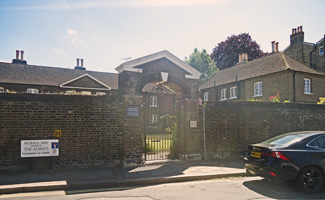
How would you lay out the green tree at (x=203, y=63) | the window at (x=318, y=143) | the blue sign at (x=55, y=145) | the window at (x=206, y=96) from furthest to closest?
the green tree at (x=203, y=63)
the window at (x=206, y=96)
the blue sign at (x=55, y=145)
the window at (x=318, y=143)

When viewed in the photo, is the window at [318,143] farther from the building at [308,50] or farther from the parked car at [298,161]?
the building at [308,50]

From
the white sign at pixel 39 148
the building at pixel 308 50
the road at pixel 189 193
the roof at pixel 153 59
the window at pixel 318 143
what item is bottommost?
the road at pixel 189 193

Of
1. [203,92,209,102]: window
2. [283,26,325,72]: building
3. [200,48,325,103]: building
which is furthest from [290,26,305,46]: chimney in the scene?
[203,92,209,102]: window

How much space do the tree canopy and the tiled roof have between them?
62.8ft

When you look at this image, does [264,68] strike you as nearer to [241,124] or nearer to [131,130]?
[241,124]

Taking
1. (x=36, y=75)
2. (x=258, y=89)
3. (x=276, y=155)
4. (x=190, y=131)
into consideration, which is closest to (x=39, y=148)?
(x=190, y=131)

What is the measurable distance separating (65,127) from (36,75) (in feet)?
81.6

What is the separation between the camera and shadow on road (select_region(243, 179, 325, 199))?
5267 millimetres

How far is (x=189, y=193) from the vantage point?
570cm

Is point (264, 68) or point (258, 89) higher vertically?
point (264, 68)

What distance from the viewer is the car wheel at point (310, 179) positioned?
555 centimetres

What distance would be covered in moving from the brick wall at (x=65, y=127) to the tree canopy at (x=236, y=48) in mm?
32300

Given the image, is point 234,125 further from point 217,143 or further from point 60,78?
point 60,78

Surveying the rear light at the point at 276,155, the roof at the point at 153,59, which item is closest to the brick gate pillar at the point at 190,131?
the roof at the point at 153,59
